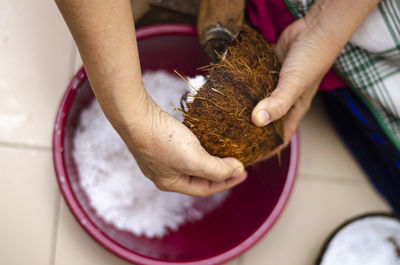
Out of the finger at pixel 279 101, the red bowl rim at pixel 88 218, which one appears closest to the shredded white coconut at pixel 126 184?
the red bowl rim at pixel 88 218

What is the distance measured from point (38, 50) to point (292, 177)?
75 cm

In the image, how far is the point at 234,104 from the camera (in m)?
0.63

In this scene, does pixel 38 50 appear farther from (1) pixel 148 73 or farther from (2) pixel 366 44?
(2) pixel 366 44

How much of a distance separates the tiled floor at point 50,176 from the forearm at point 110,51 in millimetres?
434

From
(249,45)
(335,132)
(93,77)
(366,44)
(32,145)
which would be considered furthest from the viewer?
(335,132)

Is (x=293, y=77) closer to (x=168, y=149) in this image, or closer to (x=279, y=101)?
(x=279, y=101)

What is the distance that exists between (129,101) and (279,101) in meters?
0.27

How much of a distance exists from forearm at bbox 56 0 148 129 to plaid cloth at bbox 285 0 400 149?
0.47 meters

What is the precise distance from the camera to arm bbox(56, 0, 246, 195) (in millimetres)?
484

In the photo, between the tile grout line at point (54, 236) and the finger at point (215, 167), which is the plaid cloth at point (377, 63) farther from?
the tile grout line at point (54, 236)

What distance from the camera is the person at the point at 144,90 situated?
19.5 inches

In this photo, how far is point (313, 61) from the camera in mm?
723

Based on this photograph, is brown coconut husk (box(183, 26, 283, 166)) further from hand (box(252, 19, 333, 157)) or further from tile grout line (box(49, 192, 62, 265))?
tile grout line (box(49, 192, 62, 265))

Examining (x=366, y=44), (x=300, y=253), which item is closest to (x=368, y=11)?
(x=366, y=44)
